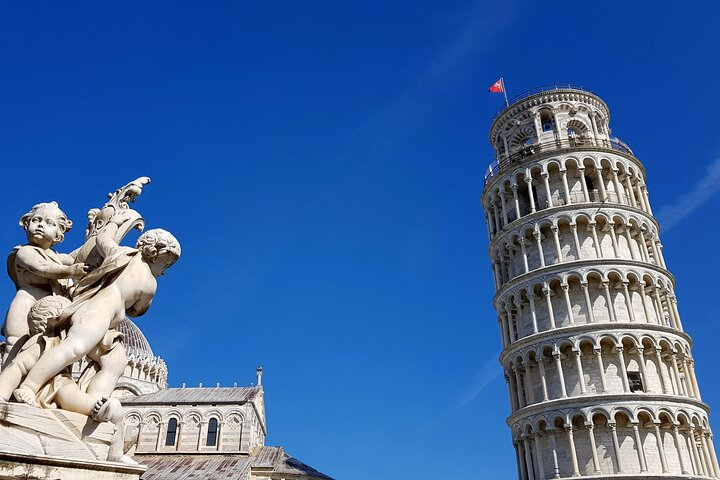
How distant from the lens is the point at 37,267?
17.1 ft

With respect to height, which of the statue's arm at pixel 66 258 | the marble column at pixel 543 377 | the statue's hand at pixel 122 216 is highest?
the marble column at pixel 543 377

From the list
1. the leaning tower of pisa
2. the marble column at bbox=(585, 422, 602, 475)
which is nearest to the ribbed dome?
the leaning tower of pisa

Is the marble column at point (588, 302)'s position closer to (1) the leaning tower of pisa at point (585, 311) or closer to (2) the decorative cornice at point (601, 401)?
(1) the leaning tower of pisa at point (585, 311)

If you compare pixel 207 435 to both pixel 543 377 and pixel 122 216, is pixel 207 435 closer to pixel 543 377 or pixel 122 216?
pixel 543 377

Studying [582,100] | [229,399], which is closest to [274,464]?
[229,399]

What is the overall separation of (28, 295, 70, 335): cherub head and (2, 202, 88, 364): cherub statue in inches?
11.4

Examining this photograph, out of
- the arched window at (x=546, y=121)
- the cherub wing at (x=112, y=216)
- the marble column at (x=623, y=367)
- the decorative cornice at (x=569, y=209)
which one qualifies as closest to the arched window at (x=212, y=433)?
the decorative cornice at (x=569, y=209)

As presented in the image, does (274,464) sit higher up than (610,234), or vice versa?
(610,234)

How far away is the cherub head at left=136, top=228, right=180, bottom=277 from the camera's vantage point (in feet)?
17.6

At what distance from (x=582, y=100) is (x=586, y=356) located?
18.2 metres

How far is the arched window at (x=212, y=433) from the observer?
47.2m

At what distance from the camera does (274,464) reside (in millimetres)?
43625

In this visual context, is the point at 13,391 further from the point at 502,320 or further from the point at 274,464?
the point at 274,464

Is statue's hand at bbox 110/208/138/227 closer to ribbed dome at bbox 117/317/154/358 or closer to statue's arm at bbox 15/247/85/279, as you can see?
statue's arm at bbox 15/247/85/279
